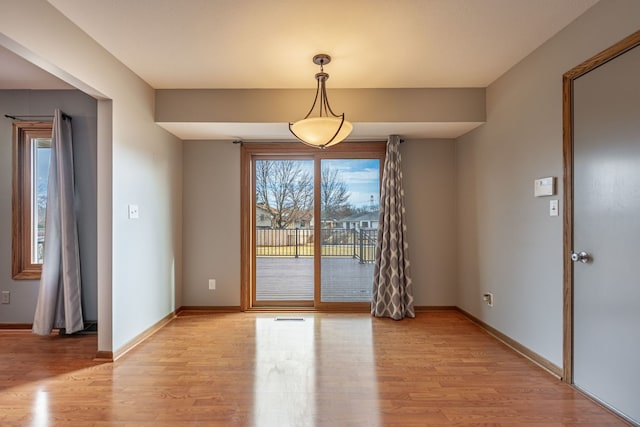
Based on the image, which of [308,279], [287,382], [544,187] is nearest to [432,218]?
[544,187]

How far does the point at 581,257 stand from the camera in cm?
214

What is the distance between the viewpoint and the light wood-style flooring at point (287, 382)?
1935mm

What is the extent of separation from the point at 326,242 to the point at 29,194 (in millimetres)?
3296

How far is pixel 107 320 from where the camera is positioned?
267 centimetres

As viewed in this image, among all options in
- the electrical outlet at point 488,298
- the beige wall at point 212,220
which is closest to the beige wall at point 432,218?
the electrical outlet at point 488,298

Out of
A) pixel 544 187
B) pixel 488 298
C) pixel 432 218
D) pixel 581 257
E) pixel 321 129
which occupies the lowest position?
pixel 488 298

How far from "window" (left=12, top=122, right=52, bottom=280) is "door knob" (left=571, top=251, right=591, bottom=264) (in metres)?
4.83

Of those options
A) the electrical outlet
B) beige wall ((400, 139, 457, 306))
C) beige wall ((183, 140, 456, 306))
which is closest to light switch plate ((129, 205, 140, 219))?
beige wall ((183, 140, 456, 306))

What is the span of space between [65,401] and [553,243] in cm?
361

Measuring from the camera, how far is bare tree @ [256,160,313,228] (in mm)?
4164

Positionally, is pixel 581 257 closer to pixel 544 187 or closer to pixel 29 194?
pixel 544 187

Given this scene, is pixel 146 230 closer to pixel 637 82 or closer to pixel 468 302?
pixel 468 302

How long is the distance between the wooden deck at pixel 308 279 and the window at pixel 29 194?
2389mm

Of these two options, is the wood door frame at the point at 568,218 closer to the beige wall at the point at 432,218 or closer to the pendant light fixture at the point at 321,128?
the pendant light fixture at the point at 321,128
